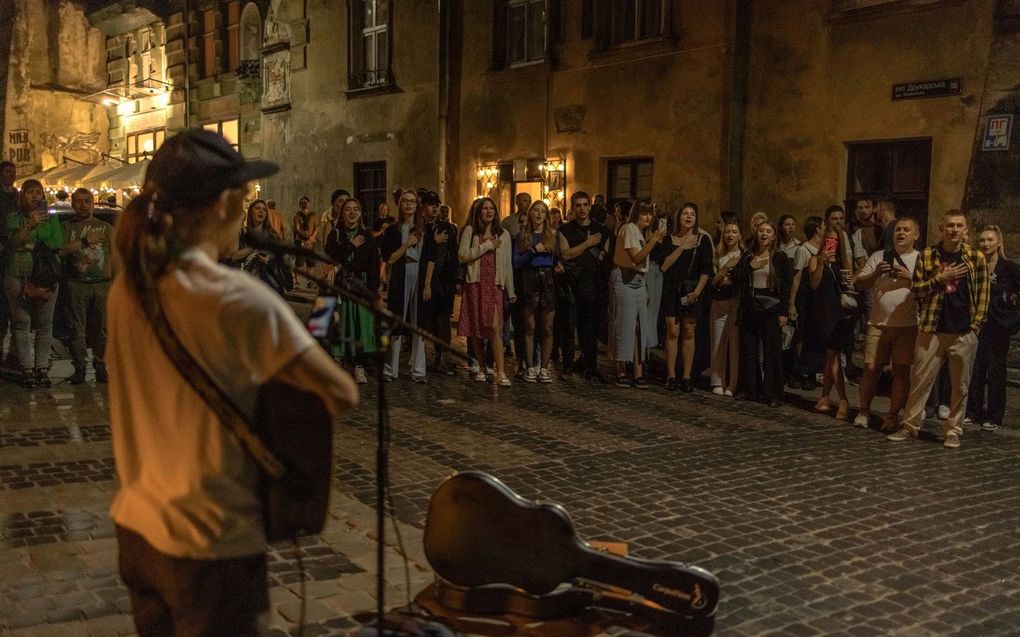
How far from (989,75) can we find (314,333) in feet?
38.2

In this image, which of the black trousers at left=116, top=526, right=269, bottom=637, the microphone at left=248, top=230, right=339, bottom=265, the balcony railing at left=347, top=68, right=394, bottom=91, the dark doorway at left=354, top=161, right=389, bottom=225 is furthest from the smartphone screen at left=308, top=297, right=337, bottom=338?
the dark doorway at left=354, top=161, right=389, bottom=225

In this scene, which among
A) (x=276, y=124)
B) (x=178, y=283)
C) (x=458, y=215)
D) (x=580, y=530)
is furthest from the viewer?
(x=276, y=124)

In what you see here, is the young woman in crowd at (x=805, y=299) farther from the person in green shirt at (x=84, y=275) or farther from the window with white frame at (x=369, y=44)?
the window with white frame at (x=369, y=44)

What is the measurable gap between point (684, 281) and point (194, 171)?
830cm

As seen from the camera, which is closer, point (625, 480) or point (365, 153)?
point (625, 480)

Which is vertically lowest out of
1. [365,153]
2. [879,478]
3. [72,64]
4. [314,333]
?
[879,478]

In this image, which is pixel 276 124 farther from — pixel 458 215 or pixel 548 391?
pixel 548 391

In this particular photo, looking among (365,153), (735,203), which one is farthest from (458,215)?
(735,203)

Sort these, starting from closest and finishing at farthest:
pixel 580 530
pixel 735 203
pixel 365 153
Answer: pixel 580 530 → pixel 735 203 → pixel 365 153

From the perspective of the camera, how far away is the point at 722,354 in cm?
998

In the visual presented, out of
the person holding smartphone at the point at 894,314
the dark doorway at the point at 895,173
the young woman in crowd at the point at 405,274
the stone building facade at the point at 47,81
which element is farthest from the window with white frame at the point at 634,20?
the stone building facade at the point at 47,81

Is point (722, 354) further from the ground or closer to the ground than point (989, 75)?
closer to the ground

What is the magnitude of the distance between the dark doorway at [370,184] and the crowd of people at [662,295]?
1077 centimetres

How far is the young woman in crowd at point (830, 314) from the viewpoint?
29.7 ft
